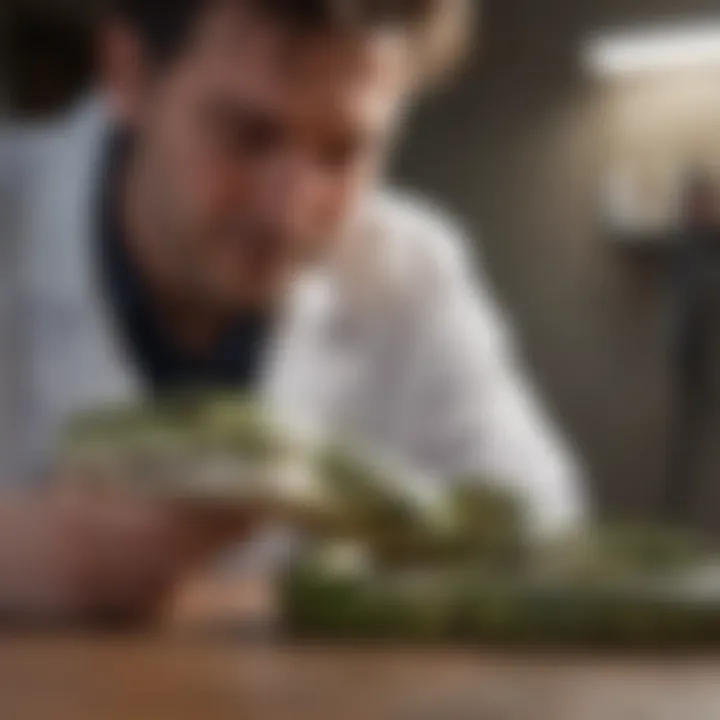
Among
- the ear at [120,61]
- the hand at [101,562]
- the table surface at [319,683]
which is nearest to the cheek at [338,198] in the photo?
the ear at [120,61]

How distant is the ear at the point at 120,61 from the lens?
2.84 feet

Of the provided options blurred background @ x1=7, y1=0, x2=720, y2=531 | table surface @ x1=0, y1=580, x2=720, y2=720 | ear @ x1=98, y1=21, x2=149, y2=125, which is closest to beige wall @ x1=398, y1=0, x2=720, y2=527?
blurred background @ x1=7, y1=0, x2=720, y2=531

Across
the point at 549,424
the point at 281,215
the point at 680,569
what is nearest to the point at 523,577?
the point at 680,569

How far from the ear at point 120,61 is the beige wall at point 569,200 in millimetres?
163

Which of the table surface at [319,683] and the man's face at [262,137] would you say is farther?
the man's face at [262,137]

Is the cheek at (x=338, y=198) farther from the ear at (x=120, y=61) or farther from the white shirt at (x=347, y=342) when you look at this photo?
the ear at (x=120, y=61)

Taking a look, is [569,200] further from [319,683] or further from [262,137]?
[319,683]

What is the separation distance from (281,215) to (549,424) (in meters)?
0.19

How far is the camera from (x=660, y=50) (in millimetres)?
818

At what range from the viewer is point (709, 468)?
2.59ft

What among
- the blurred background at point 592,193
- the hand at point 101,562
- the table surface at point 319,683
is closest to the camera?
the table surface at point 319,683

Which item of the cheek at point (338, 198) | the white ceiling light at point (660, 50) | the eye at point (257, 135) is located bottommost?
the cheek at point (338, 198)

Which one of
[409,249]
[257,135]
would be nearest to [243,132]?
[257,135]

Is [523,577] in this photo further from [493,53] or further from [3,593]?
[493,53]
